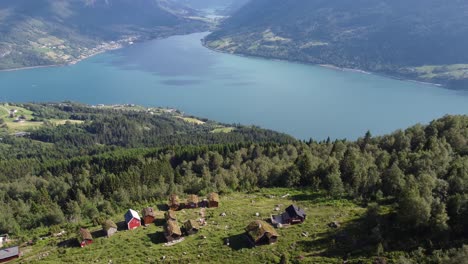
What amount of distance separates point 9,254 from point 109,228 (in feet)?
41.8

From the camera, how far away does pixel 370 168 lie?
67.6 metres

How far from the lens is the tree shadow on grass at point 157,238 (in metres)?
53.1

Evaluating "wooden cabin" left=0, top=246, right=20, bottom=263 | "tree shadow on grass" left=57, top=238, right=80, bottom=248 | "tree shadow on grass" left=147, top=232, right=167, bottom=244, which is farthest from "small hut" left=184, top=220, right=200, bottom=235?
"wooden cabin" left=0, top=246, right=20, bottom=263

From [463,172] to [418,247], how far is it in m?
16.3

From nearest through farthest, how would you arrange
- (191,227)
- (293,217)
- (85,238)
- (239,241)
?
(239,241)
(85,238)
(191,227)
(293,217)

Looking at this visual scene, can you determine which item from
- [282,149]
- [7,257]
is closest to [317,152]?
[282,149]

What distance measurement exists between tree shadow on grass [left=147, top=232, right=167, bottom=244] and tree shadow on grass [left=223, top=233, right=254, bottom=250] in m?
8.63

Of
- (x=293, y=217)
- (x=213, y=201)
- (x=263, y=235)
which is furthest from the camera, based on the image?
(x=213, y=201)

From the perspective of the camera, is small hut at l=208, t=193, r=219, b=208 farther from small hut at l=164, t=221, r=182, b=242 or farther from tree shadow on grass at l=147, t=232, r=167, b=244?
tree shadow on grass at l=147, t=232, r=167, b=244

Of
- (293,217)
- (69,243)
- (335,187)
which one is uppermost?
(335,187)

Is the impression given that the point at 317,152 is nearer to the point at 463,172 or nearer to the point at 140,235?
the point at 463,172

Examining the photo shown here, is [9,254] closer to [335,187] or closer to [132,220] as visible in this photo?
[132,220]

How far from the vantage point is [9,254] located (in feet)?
168

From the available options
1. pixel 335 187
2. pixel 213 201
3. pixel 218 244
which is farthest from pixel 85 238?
pixel 335 187
